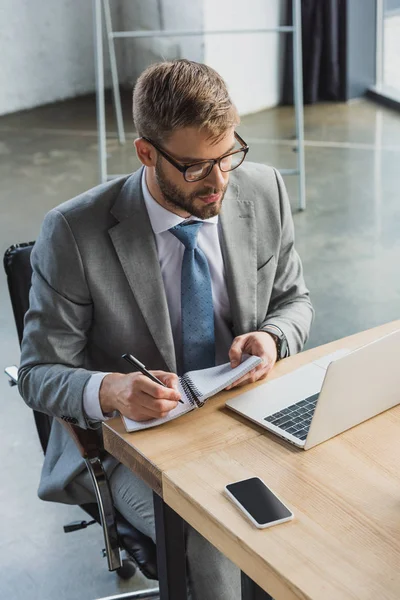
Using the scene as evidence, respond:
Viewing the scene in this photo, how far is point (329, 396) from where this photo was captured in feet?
4.92

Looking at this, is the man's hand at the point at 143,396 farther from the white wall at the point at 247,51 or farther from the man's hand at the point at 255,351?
the white wall at the point at 247,51

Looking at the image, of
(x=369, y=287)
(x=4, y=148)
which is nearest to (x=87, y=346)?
(x=369, y=287)

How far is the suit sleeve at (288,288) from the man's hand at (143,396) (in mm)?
465

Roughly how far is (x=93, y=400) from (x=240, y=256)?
20.1 inches

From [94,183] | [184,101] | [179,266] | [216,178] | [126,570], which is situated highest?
[184,101]

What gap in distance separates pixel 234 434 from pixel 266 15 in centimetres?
602

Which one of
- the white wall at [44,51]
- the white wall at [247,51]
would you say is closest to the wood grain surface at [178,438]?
the white wall at [247,51]

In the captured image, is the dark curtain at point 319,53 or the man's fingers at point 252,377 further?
the dark curtain at point 319,53

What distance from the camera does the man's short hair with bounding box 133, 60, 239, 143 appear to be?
6.02 ft

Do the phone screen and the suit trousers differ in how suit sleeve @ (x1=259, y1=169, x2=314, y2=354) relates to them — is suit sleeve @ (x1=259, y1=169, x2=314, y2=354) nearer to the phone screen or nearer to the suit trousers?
the suit trousers

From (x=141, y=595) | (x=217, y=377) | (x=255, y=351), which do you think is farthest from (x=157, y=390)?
(x=141, y=595)

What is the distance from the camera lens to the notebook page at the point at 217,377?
1733 mm

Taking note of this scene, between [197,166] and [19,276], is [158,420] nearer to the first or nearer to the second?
[197,166]

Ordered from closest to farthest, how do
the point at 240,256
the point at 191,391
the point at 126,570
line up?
1. the point at 191,391
2. the point at 240,256
3. the point at 126,570
